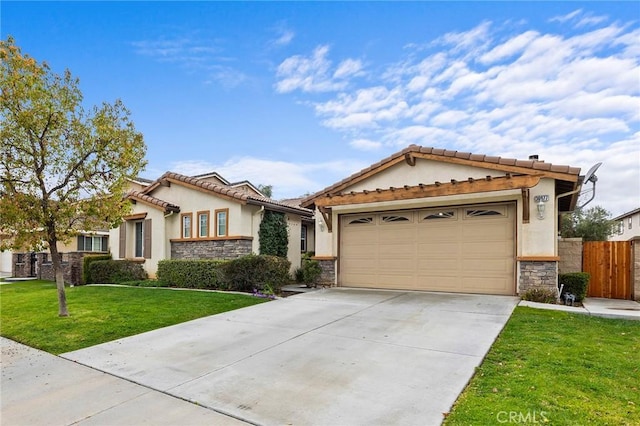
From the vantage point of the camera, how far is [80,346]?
6.11 m

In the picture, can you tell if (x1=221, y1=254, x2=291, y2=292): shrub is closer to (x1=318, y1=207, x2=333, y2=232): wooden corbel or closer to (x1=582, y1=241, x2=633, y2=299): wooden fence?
(x1=318, y1=207, x2=333, y2=232): wooden corbel

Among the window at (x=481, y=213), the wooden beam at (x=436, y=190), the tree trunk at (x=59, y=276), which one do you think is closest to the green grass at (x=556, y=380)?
the wooden beam at (x=436, y=190)

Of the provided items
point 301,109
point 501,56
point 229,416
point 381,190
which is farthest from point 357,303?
point 301,109

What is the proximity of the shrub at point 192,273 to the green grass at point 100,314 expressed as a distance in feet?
5.06

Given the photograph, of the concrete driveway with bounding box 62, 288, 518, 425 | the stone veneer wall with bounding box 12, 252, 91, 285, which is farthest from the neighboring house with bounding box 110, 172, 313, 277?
the concrete driveway with bounding box 62, 288, 518, 425

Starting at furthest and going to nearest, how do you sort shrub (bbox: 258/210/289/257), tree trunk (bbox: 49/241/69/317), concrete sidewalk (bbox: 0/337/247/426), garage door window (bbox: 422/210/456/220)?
shrub (bbox: 258/210/289/257) → garage door window (bbox: 422/210/456/220) → tree trunk (bbox: 49/241/69/317) → concrete sidewalk (bbox: 0/337/247/426)

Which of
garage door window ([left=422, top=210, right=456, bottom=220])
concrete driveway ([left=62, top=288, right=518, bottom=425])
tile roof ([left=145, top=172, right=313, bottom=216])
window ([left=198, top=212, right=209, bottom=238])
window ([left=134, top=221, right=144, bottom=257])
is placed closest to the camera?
concrete driveway ([left=62, top=288, right=518, bottom=425])

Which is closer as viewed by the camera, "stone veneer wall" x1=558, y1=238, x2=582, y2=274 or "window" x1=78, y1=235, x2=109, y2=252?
"stone veneer wall" x1=558, y1=238, x2=582, y2=274

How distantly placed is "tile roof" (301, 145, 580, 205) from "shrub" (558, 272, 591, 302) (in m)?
2.69

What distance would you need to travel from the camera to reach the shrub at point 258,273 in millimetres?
11617

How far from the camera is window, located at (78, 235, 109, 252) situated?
79.9ft

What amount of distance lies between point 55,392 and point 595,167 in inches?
487

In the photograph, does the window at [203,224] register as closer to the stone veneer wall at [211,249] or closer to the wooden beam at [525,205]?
the stone veneer wall at [211,249]

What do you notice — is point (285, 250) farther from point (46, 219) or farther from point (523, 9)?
point (523, 9)
